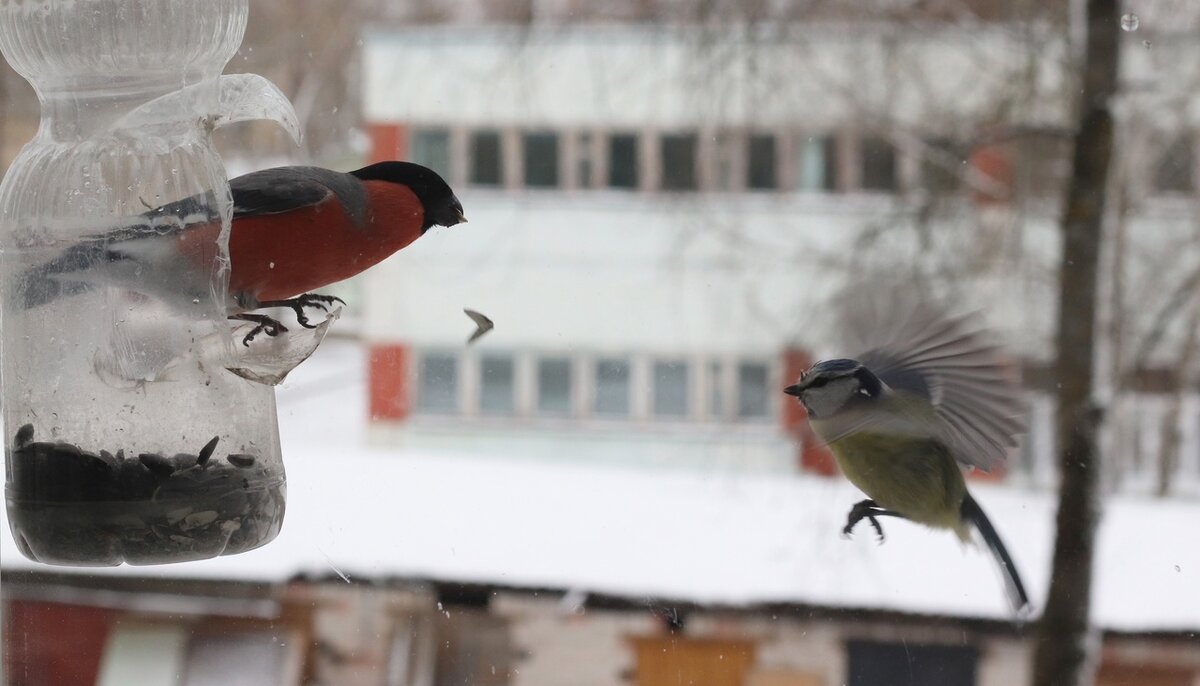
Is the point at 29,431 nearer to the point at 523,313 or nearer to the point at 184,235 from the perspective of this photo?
the point at 184,235

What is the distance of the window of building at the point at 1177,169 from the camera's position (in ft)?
11.4

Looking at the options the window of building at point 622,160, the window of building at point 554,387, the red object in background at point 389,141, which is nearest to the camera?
the red object in background at point 389,141

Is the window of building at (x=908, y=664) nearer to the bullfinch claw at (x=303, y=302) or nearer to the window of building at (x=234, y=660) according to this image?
the window of building at (x=234, y=660)

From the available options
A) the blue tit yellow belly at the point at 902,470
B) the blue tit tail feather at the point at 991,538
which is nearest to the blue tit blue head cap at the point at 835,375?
the blue tit yellow belly at the point at 902,470

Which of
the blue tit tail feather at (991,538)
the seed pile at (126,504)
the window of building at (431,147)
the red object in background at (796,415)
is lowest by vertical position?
the red object in background at (796,415)

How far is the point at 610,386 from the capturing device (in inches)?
156

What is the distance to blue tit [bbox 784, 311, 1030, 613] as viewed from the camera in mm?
1170

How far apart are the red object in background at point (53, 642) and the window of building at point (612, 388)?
Answer: 72.6 inches

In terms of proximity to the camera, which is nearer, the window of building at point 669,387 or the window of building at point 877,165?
the window of building at point 877,165

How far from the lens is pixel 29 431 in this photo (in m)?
1.10

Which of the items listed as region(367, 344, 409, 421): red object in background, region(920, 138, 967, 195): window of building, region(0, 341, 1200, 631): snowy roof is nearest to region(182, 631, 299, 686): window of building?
region(0, 341, 1200, 631): snowy roof

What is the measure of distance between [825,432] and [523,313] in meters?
2.53

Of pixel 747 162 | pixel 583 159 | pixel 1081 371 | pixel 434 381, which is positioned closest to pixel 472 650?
pixel 434 381

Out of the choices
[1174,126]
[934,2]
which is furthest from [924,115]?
[1174,126]
